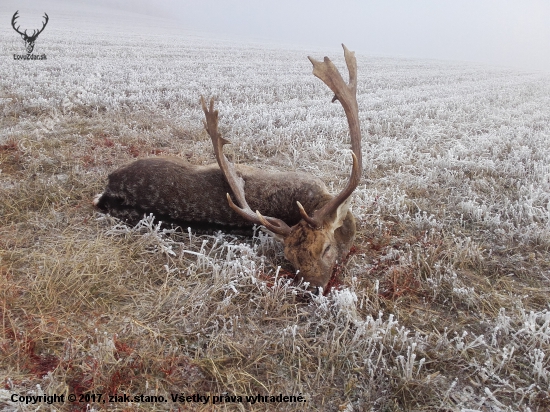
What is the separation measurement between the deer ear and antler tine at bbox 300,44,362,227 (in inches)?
3.4

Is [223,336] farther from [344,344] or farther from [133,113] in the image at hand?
[133,113]

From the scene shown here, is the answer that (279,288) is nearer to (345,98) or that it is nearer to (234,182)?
(234,182)

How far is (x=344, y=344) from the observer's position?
2.55 meters

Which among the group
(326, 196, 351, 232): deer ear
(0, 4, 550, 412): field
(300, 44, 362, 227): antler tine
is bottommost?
(0, 4, 550, 412): field

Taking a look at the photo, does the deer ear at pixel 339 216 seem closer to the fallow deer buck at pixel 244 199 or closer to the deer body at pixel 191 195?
the fallow deer buck at pixel 244 199

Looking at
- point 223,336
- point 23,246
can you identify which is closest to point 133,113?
point 23,246

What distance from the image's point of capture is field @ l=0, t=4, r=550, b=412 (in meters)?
2.29

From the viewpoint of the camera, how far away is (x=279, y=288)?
118 inches

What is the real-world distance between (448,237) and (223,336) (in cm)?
247

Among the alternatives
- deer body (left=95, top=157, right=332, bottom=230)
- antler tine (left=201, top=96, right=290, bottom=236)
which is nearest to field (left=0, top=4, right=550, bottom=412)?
deer body (left=95, top=157, right=332, bottom=230)

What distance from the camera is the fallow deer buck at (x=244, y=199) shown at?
3158mm

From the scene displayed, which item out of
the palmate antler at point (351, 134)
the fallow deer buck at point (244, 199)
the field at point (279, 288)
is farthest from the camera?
the fallow deer buck at point (244, 199)

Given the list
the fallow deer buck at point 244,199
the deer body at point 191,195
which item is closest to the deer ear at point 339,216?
the fallow deer buck at point 244,199

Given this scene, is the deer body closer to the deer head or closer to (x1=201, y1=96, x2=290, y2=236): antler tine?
(x1=201, y1=96, x2=290, y2=236): antler tine
